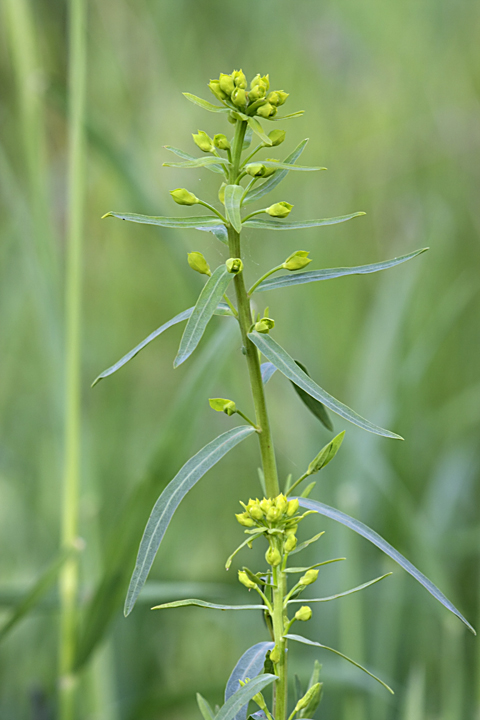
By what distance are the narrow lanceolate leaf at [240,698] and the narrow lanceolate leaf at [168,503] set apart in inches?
2.0

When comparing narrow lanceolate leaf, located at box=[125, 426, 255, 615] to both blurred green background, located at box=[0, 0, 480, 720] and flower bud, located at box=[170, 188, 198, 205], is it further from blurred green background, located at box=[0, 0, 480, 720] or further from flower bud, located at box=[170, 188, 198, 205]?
blurred green background, located at box=[0, 0, 480, 720]

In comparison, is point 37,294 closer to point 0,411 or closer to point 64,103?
point 64,103

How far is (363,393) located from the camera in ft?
4.08

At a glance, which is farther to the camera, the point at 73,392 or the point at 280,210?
the point at 73,392

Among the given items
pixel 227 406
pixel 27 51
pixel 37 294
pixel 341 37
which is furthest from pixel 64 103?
pixel 341 37

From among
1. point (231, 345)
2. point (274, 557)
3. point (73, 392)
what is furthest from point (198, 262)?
point (73, 392)

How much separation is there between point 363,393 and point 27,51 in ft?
2.68

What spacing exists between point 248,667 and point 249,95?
22 cm

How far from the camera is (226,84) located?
251mm

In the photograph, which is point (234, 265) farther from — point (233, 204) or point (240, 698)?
point (240, 698)

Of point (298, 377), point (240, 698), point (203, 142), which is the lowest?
point (240, 698)

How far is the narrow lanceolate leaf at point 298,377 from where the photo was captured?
8.7 inches

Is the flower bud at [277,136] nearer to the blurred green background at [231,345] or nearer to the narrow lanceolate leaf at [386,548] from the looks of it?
the narrow lanceolate leaf at [386,548]

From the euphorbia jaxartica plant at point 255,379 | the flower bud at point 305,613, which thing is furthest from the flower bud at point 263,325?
the flower bud at point 305,613
